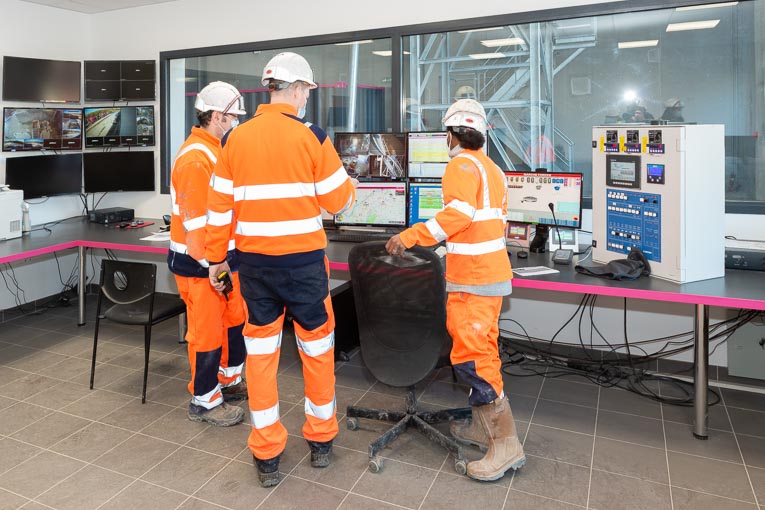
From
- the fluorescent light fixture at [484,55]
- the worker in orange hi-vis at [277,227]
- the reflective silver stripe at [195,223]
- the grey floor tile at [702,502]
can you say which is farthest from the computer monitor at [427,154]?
the grey floor tile at [702,502]

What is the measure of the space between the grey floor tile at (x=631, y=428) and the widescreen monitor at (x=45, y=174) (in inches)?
164

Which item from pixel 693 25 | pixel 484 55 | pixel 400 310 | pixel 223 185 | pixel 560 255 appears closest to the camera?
pixel 223 185

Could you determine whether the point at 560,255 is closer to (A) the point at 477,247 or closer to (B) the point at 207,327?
(A) the point at 477,247

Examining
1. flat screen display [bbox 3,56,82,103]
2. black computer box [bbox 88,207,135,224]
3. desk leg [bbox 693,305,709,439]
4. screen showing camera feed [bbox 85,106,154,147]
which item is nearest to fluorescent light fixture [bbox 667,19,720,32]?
desk leg [bbox 693,305,709,439]

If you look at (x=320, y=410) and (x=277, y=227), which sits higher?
(x=277, y=227)

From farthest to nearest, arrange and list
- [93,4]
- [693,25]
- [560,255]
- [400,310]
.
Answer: [93,4] < [693,25] < [560,255] < [400,310]

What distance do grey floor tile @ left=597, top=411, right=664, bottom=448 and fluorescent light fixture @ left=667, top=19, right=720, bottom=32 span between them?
7.39 feet

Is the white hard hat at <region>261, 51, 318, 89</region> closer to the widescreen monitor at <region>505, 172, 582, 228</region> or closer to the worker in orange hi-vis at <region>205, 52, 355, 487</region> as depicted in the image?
the worker in orange hi-vis at <region>205, 52, 355, 487</region>

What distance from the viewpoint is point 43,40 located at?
4.64 metres

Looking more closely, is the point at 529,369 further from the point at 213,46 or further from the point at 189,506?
the point at 213,46

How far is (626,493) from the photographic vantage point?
2227 millimetres

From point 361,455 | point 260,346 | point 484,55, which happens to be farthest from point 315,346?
point 484,55

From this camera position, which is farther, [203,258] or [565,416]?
[565,416]

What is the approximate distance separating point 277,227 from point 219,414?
3.86 ft
